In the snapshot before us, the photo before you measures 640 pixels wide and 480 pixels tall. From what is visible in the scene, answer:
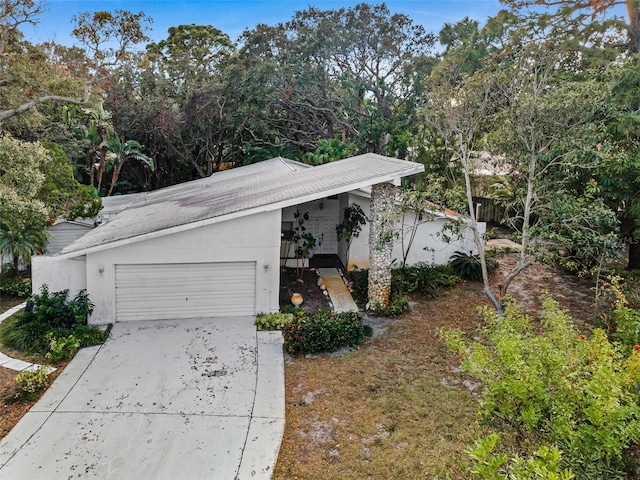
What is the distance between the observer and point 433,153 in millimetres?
21562

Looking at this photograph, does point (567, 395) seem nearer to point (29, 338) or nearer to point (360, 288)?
point (360, 288)

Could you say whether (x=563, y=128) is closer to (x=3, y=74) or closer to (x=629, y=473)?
(x=629, y=473)

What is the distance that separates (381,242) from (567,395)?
785cm

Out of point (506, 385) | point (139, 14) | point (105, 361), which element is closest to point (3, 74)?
point (139, 14)

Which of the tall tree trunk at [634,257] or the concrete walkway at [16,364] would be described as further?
the tall tree trunk at [634,257]

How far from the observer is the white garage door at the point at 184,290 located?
1258 cm

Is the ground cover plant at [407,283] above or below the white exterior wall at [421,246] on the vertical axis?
below

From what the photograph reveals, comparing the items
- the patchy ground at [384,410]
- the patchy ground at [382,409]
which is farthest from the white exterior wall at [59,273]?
the patchy ground at [384,410]

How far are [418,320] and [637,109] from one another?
351 inches

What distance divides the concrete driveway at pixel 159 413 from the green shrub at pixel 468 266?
8.61 metres

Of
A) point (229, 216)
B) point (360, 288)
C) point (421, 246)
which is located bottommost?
point (360, 288)

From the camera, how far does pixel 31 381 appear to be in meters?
8.91

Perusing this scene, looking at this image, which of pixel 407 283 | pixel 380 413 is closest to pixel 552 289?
pixel 407 283

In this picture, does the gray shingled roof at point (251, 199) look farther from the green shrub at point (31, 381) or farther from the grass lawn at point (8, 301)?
the green shrub at point (31, 381)
